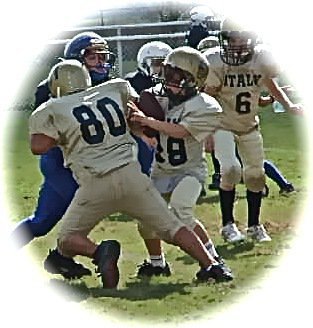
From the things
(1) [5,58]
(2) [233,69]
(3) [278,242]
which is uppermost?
(2) [233,69]

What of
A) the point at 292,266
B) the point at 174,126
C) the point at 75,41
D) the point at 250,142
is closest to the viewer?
the point at 174,126

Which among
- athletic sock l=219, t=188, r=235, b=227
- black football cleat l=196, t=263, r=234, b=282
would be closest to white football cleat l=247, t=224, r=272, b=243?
athletic sock l=219, t=188, r=235, b=227

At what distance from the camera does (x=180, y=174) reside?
17.7 ft

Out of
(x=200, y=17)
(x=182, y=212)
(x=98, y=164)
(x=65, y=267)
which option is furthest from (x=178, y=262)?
(x=200, y=17)

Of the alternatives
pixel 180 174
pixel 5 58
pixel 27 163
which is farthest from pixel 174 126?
pixel 5 58

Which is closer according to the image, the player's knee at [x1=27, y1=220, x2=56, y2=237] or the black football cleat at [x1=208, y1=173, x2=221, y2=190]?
the player's knee at [x1=27, y1=220, x2=56, y2=237]

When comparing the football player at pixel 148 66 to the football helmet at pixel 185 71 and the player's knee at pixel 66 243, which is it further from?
the player's knee at pixel 66 243

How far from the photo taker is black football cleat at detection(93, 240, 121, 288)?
500cm

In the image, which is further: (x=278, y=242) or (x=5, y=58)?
(x=5, y=58)

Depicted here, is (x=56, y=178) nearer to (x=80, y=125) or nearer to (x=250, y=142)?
(x=80, y=125)

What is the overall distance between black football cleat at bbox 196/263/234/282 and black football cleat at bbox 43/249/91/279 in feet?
2.08

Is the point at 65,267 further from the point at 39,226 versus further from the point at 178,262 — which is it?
the point at 178,262

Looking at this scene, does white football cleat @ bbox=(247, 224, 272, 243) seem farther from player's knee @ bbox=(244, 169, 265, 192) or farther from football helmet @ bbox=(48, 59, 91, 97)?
football helmet @ bbox=(48, 59, 91, 97)

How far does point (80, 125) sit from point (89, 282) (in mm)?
869
